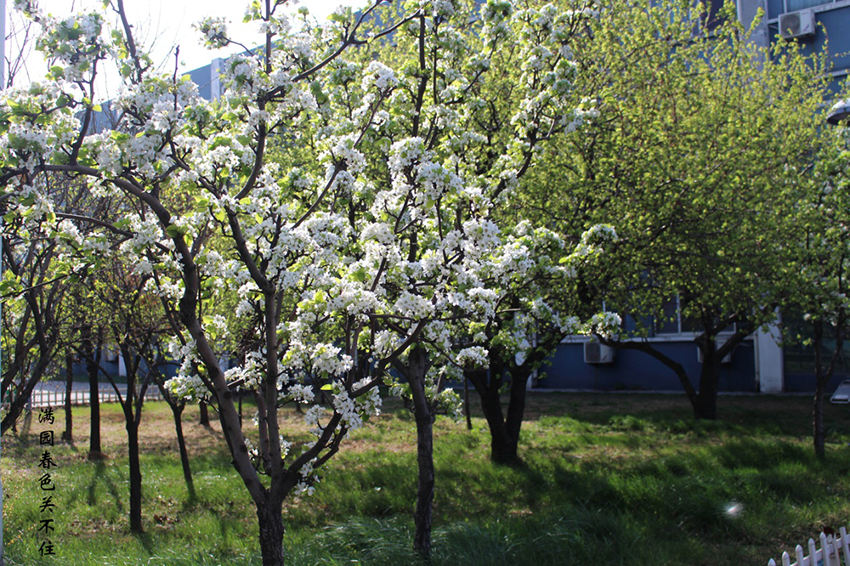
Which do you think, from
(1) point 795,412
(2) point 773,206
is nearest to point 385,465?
(2) point 773,206

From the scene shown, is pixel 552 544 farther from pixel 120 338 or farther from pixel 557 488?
pixel 120 338

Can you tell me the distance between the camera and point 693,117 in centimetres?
1055

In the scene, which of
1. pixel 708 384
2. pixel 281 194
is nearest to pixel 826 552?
Result: pixel 281 194

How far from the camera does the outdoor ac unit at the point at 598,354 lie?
74.3 ft

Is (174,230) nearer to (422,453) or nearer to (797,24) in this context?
(422,453)

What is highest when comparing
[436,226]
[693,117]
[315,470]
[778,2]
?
[778,2]

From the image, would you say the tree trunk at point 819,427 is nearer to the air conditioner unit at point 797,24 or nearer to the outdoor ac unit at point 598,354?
the outdoor ac unit at point 598,354

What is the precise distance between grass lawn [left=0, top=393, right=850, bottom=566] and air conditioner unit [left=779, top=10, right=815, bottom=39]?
442 inches

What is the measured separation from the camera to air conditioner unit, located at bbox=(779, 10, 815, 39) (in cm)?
1952

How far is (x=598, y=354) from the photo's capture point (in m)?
22.8

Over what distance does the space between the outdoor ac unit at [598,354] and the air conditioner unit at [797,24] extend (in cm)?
1069

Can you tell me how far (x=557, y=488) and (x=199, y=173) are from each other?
7.04 metres

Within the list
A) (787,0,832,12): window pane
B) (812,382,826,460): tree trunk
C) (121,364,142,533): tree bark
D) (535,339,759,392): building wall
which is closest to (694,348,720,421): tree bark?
Result: (812,382,826,460): tree trunk

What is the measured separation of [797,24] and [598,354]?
37.6 feet
